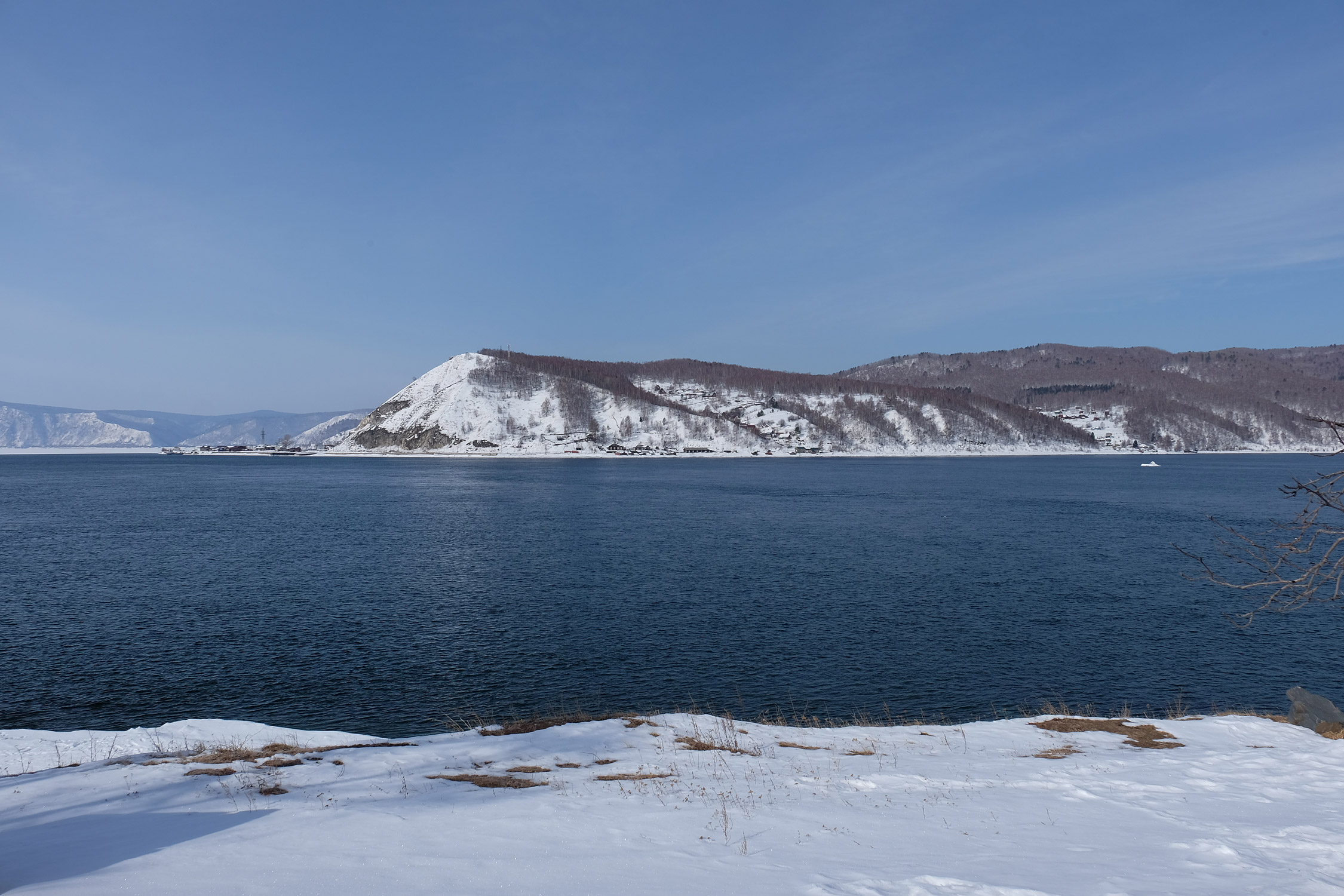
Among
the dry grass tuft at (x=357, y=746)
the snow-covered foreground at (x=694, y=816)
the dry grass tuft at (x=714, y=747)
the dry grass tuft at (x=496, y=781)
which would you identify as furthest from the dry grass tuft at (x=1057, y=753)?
the dry grass tuft at (x=357, y=746)

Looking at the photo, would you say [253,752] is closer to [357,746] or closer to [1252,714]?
[357,746]

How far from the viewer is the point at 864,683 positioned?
2866cm

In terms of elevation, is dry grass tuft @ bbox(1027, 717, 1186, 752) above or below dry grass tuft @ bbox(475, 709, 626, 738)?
above

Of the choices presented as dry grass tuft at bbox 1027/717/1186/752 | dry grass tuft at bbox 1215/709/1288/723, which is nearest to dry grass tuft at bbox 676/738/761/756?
dry grass tuft at bbox 1027/717/1186/752

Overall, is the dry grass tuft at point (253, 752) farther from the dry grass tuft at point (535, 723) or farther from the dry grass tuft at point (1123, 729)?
the dry grass tuft at point (1123, 729)

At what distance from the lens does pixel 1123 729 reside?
2014 cm

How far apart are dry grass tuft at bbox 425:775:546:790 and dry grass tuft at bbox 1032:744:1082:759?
11.4 metres

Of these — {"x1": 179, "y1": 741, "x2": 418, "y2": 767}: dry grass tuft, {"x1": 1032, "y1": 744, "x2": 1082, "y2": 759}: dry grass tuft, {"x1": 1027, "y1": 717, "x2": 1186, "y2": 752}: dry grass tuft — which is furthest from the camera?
{"x1": 1027, "y1": 717, "x2": 1186, "y2": 752}: dry grass tuft

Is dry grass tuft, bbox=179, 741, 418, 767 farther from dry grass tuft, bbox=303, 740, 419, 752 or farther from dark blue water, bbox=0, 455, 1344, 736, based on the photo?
dark blue water, bbox=0, 455, 1344, 736

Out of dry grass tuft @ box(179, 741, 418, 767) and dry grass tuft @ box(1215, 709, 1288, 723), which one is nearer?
dry grass tuft @ box(179, 741, 418, 767)

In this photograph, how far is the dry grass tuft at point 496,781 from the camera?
15.2 meters

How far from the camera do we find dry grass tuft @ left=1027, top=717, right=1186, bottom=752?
1852cm

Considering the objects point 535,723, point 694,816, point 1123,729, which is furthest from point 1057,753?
point 535,723

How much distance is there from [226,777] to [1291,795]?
66.8 feet
